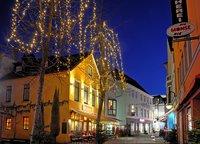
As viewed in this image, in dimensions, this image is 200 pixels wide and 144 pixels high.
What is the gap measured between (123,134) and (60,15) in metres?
32.0

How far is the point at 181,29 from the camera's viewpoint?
8.40m

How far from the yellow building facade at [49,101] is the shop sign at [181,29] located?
16.7 meters

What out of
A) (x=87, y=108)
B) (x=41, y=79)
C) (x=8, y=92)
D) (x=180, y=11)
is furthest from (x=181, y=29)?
(x=8, y=92)

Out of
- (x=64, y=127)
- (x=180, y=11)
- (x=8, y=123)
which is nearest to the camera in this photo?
(x=180, y=11)

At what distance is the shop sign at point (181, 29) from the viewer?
27.1 feet

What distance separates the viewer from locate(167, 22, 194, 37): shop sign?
27.1ft

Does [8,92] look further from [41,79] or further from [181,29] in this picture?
[181,29]

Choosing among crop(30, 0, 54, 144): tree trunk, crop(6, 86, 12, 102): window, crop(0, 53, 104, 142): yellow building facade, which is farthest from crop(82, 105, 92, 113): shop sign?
crop(30, 0, 54, 144): tree trunk

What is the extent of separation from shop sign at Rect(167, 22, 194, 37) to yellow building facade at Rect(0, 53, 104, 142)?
16.7 m

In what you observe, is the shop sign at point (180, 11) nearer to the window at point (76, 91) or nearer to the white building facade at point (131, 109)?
the window at point (76, 91)

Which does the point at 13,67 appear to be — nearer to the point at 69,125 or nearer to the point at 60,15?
the point at 69,125

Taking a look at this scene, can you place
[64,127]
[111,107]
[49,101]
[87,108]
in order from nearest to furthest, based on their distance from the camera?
[64,127] → [49,101] → [87,108] → [111,107]

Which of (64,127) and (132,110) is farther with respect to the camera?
(132,110)

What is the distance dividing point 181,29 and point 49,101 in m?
20.1
